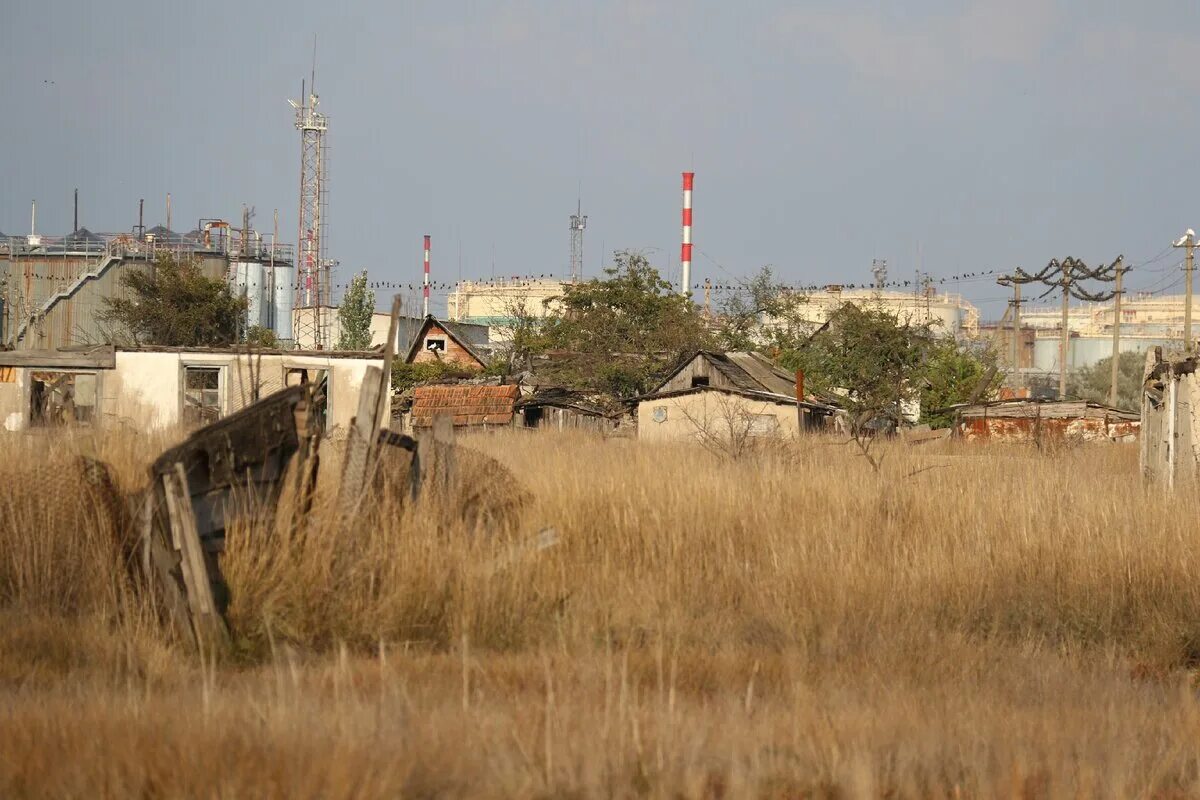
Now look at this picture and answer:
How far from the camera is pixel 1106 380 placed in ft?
245

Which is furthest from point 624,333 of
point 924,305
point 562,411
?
point 924,305

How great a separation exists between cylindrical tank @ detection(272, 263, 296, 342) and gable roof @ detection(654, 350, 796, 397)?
105 ft

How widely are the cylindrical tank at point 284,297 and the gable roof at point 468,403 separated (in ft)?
101

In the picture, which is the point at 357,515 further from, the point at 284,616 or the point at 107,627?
the point at 107,627

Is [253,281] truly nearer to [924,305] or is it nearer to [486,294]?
Answer: [486,294]

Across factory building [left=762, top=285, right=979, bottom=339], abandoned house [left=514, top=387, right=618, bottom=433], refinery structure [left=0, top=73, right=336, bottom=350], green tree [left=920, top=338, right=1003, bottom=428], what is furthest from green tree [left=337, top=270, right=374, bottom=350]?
factory building [left=762, top=285, right=979, bottom=339]

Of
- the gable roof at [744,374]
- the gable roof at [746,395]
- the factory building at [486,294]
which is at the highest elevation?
the factory building at [486,294]

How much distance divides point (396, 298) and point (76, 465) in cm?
277

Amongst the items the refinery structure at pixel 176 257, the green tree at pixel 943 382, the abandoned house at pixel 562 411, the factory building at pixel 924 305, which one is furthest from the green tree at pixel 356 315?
the factory building at pixel 924 305

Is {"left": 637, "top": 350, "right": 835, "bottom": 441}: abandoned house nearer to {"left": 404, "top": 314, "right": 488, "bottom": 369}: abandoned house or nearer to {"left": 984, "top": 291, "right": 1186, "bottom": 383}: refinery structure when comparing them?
{"left": 404, "top": 314, "right": 488, "bottom": 369}: abandoned house

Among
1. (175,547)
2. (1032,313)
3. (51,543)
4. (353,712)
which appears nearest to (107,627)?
(175,547)

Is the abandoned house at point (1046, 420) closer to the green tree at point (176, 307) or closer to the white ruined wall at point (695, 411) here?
the white ruined wall at point (695, 411)

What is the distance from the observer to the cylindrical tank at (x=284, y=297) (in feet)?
221

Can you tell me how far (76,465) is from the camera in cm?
837
